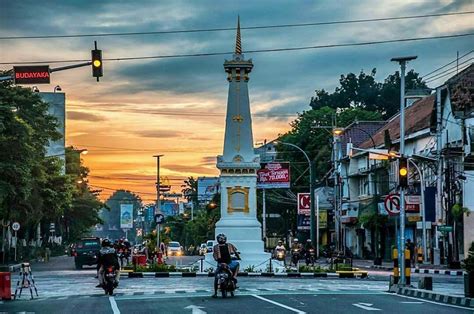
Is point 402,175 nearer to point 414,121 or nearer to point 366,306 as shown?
point 366,306

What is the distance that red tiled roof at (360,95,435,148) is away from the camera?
7050 centimetres

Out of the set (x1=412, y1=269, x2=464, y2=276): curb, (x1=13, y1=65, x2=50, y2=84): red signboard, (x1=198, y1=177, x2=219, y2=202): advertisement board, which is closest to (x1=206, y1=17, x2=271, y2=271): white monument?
(x1=412, y1=269, x2=464, y2=276): curb

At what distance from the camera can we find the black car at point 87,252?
6325 centimetres

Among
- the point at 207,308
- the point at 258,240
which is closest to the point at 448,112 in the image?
the point at 258,240

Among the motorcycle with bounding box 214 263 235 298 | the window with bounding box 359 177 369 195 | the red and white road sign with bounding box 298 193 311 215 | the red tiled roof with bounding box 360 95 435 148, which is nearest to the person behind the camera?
the motorcycle with bounding box 214 263 235 298

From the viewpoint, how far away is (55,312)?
2394 centimetres

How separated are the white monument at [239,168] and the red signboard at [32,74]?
73.4ft

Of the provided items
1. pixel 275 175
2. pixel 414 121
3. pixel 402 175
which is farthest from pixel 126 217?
pixel 402 175

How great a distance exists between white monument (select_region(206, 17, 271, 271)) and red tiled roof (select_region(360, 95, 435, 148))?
19.9 m

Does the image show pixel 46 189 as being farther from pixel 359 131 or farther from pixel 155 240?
pixel 359 131

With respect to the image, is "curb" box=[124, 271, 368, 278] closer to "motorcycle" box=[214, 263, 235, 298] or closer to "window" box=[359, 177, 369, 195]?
"motorcycle" box=[214, 263, 235, 298]

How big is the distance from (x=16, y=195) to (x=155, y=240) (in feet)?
31.2

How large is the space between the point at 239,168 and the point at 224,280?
23.5m

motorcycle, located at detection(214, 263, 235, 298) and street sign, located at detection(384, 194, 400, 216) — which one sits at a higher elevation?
street sign, located at detection(384, 194, 400, 216)
